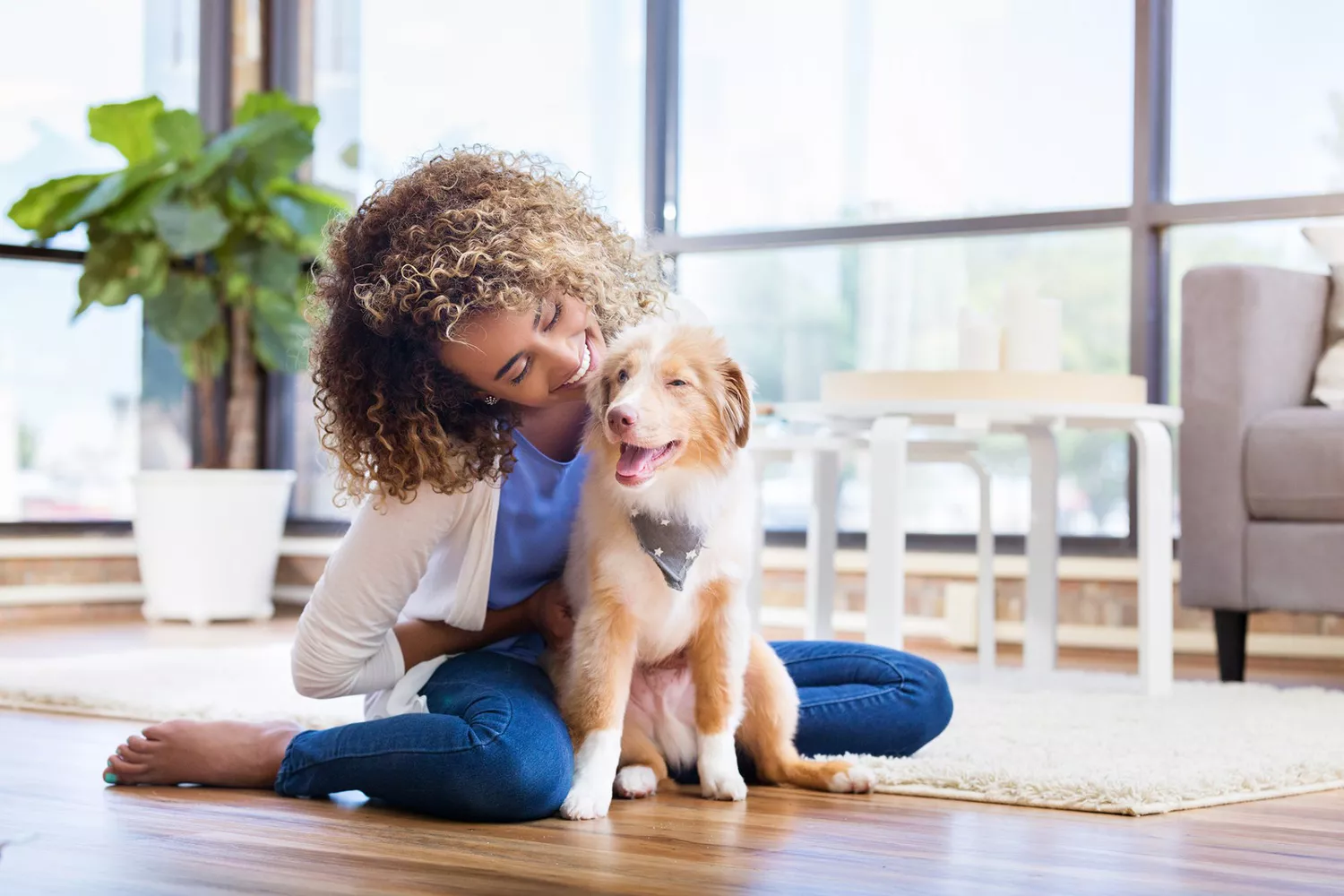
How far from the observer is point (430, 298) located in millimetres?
1660

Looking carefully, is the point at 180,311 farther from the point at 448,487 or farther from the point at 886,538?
the point at 448,487

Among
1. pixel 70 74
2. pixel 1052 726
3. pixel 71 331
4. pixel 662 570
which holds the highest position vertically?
pixel 70 74

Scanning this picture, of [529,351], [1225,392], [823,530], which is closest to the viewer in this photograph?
[529,351]

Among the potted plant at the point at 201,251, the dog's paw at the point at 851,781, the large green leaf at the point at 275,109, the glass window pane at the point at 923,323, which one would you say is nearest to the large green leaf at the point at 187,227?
the potted plant at the point at 201,251

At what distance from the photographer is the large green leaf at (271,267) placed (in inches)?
189

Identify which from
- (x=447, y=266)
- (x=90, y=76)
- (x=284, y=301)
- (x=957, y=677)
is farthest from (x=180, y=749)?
(x=90, y=76)

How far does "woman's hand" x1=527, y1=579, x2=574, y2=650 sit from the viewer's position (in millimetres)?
1863

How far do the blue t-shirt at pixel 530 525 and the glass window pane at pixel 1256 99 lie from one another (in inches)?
111

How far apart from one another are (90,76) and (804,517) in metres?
3.03

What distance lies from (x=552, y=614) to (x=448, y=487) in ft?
0.83

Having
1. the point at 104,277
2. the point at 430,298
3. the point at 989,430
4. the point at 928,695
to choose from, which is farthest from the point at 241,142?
the point at 928,695

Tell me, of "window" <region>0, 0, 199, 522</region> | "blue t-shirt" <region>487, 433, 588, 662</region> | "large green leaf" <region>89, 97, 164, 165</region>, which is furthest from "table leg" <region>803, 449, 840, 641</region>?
"window" <region>0, 0, 199, 522</region>

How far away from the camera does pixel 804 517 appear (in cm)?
468

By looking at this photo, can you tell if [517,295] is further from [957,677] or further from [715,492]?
[957,677]
